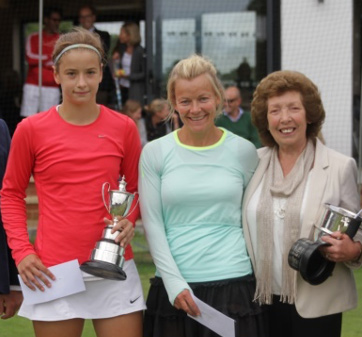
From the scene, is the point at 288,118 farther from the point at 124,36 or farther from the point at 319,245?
the point at 124,36

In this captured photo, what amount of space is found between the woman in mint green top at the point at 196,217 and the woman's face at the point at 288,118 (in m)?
0.19

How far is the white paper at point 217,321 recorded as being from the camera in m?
3.27

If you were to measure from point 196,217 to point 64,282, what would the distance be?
0.63 m

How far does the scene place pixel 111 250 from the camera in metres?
3.20

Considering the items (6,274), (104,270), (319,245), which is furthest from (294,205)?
(6,274)

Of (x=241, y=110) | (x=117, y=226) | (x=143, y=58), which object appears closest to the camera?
(x=117, y=226)

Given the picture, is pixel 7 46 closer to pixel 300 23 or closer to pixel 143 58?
pixel 143 58

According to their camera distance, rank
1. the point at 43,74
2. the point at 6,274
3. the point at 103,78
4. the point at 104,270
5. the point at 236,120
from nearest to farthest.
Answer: the point at 104,270 < the point at 6,274 < the point at 236,120 < the point at 43,74 < the point at 103,78

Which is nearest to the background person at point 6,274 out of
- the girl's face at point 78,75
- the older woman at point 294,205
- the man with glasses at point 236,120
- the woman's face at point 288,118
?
the girl's face at point 78,75

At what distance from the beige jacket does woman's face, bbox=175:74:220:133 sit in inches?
18.8

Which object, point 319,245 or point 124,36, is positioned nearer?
point 319,245

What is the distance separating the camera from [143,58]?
1070cm

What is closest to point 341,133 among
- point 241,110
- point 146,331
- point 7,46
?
point 241,110

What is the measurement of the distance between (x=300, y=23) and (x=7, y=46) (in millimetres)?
5606
